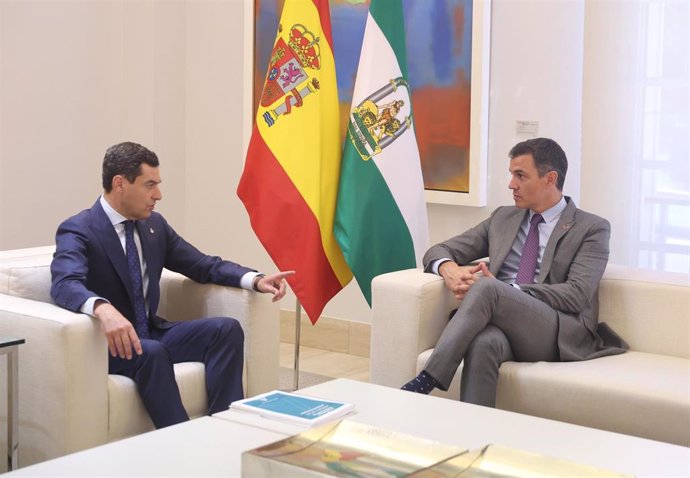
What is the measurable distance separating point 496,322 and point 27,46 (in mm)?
3400

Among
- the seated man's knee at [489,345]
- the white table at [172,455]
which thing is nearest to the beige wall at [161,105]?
the seated man's knee at [489,345]

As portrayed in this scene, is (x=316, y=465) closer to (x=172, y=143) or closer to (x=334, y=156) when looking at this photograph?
(x=334, y=156)

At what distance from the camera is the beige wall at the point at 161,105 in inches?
206

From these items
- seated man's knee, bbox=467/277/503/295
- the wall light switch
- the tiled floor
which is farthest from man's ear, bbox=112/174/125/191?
the wall light switch

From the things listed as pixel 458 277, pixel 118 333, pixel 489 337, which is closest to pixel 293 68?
pixel 458 277

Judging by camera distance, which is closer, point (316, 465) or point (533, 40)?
point (316, 465)

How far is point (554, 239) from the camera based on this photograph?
4.09m

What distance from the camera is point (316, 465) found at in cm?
216

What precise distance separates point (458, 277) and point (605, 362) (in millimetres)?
653

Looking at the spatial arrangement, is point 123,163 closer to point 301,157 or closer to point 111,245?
point 111,245

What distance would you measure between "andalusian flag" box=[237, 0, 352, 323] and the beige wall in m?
1.07

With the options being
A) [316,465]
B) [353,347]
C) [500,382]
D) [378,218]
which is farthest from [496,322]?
[353,347]

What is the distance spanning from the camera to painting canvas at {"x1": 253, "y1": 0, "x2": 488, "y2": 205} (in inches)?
207

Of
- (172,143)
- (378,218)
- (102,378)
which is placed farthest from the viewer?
(172,143)
